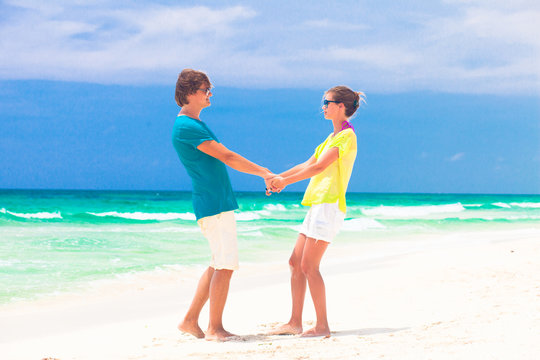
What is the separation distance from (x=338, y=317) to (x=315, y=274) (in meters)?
1.15

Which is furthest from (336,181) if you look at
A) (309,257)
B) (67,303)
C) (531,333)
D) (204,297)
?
(67,303)

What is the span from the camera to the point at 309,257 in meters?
4.11

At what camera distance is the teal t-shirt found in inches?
155

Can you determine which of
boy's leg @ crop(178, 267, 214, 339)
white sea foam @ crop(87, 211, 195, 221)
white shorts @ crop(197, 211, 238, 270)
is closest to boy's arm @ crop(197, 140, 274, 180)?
white shorts @ crop(197, 211, 238, 270)

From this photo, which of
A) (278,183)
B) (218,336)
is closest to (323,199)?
(278,183)

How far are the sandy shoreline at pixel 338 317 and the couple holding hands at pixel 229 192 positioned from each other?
0.30 meters

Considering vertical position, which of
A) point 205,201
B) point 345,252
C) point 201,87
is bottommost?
point 345,252

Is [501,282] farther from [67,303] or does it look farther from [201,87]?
[67,303]

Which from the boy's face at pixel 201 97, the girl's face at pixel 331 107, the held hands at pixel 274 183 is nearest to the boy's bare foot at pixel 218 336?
the held hands at pixel 274 183

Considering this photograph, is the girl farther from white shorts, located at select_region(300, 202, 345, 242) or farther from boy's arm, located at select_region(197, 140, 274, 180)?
boy's arm, located at select_region(197, 140, 274, 180)

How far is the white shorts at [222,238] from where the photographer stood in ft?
13.1

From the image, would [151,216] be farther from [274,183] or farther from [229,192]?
[229,192]

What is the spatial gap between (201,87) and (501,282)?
13.9 ft

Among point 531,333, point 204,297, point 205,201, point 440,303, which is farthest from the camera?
point 440,303
